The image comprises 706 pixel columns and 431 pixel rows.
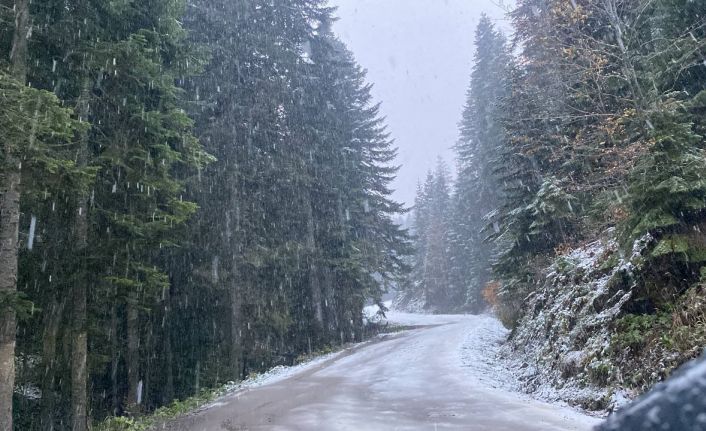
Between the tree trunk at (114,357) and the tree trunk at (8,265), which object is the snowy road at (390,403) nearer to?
the tree trunk at (8,265)

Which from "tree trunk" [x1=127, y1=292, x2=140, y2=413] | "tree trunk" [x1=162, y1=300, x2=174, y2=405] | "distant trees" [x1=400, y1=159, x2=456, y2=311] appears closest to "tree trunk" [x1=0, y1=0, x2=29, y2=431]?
"tree trunk" [x1=127, y1=292, x2=140, y2=413]

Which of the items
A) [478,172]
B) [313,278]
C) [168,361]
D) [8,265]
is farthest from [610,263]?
[478,172]

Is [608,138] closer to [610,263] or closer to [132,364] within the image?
[610,263]

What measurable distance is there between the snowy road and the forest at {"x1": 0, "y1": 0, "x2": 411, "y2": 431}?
3.76m

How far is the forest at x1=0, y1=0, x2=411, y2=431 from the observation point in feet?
35.7

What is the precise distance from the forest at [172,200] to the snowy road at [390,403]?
148 inches

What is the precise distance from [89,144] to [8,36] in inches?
137

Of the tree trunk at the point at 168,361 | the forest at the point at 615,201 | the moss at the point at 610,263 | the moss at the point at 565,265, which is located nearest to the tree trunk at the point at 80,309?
the tree trunk at the point at 168,361

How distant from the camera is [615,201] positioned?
11.3 metres

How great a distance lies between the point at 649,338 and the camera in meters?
8.42

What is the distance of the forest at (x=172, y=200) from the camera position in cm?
1087

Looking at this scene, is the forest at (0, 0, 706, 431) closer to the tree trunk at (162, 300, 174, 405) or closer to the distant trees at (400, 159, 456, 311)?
the tree trunk at (162, 300, 174, 405)

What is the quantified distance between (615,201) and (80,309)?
40.7 ft

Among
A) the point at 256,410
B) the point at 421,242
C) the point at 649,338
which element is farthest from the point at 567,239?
the point at 421,242
